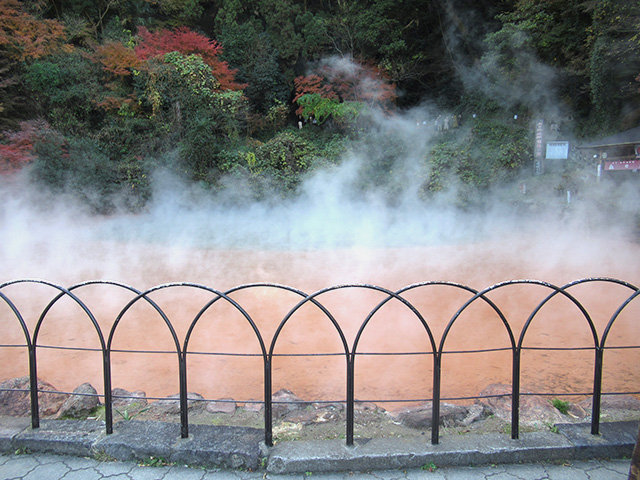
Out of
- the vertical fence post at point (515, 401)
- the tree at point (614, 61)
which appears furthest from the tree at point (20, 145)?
the tree at point (614, 61)

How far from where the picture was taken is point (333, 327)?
440 cm

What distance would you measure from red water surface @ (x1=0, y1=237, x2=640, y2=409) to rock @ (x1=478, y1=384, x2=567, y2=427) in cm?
24

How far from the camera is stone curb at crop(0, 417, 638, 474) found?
203cm

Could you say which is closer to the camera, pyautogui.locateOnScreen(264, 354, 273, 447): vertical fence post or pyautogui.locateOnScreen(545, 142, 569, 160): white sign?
pyautogui.locateOnScreen(264, 354, 273, 447): vertical fence post

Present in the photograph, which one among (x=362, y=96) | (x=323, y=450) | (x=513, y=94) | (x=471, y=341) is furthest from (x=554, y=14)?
(x=323, y=450)

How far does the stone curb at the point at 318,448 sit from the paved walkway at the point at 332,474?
32mm

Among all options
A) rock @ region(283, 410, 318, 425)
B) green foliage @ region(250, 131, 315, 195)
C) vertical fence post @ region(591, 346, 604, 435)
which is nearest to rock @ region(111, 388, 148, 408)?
rock @ region(283, 410, 318, 425)

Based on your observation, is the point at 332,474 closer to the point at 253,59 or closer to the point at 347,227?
the point at 347,227

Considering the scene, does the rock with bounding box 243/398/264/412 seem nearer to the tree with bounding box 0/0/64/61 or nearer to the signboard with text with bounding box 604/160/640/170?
the signboard with text with bounding box 604/160/640/170

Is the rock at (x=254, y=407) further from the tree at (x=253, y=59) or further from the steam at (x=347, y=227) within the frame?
the tree at (x=253, y=59)

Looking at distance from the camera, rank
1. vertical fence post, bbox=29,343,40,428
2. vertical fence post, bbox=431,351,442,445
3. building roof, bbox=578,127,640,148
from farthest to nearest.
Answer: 1. building roof, bbox=578,127,640,148
2. vertical fence post, bbox=29,343,40,428
3. vertical fence post, bbox=431,351,442,445

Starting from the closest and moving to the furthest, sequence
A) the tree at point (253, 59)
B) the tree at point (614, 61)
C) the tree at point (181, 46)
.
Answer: the tree at point (614, 61) → the tree at point (181, 46) → the tree at point (253, 59)

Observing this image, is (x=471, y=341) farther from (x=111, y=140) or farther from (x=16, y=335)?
(x=111, y=140)

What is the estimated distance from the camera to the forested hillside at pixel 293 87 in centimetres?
1025
